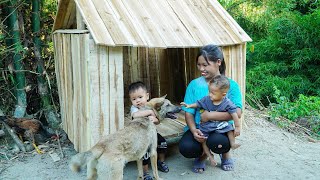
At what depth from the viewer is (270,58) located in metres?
9.94

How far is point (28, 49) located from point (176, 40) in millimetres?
2783

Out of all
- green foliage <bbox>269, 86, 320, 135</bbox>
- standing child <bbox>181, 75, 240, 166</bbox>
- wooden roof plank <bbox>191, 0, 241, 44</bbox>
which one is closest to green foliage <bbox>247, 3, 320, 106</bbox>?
green foliage <bbox>269, 86, 320, 135</bbox>

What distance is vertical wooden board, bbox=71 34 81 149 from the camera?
429 cm

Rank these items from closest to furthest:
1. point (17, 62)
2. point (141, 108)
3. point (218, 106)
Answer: point (218, 106)
point (141, 108)
point (17, 62)

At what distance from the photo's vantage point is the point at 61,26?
529cm

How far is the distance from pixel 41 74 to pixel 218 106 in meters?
3.26

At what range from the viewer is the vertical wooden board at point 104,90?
13.3ft

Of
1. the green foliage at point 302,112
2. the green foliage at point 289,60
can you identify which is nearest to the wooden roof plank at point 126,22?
the green foliage at point 302,112

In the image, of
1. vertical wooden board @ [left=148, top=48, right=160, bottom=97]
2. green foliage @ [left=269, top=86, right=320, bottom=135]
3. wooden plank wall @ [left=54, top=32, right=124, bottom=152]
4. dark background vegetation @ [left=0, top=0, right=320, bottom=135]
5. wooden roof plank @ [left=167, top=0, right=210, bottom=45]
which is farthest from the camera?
green foliage @ [left=269, top=86, right=320, bottom=135]

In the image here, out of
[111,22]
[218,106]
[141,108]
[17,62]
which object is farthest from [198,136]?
[17,62]

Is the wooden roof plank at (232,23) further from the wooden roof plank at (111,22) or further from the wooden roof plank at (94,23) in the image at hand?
the wooden roof plank at (94,23)

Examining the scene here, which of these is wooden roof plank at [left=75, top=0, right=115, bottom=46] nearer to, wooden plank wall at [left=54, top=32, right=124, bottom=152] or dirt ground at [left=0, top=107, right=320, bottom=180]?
wooden plank wall at [left=54, top=32, right=124, bottom=152]

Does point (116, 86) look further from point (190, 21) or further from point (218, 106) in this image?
point (190, 21)

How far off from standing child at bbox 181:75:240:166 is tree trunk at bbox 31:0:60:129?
9.22 feet
